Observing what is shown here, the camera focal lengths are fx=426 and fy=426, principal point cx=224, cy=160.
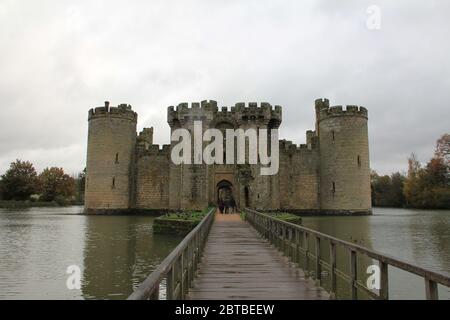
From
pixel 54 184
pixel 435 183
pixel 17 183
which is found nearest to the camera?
pixel 435 183

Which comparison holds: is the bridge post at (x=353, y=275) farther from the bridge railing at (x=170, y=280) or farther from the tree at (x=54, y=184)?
the tree at (x=54, y=184)

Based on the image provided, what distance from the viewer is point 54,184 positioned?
71.8 metres

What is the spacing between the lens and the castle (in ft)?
105

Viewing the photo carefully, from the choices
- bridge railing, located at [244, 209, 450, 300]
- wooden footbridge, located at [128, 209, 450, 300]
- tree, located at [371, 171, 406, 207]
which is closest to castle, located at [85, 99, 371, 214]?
bridge railing, located at [244, 209, 450, 300]

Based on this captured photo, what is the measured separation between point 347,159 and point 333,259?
29235 mm

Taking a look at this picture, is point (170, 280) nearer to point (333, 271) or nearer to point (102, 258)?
point (333, 271)

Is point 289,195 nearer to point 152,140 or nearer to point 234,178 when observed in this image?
point 234,178

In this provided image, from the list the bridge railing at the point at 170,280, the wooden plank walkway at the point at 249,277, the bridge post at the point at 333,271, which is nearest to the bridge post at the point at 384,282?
the bridge post at the point at 333,271

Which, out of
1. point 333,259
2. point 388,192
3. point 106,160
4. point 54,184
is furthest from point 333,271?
point 54,184

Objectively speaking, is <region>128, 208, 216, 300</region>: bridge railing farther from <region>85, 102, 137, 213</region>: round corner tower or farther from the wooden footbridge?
<region>85, 102, 137, 213</region>: round corner tower

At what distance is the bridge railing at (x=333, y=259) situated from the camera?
10.8 feet

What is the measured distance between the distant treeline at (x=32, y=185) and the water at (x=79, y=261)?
4699 centimetres

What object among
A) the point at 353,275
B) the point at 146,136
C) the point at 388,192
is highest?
the point at 146,136

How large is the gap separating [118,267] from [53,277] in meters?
1.73
